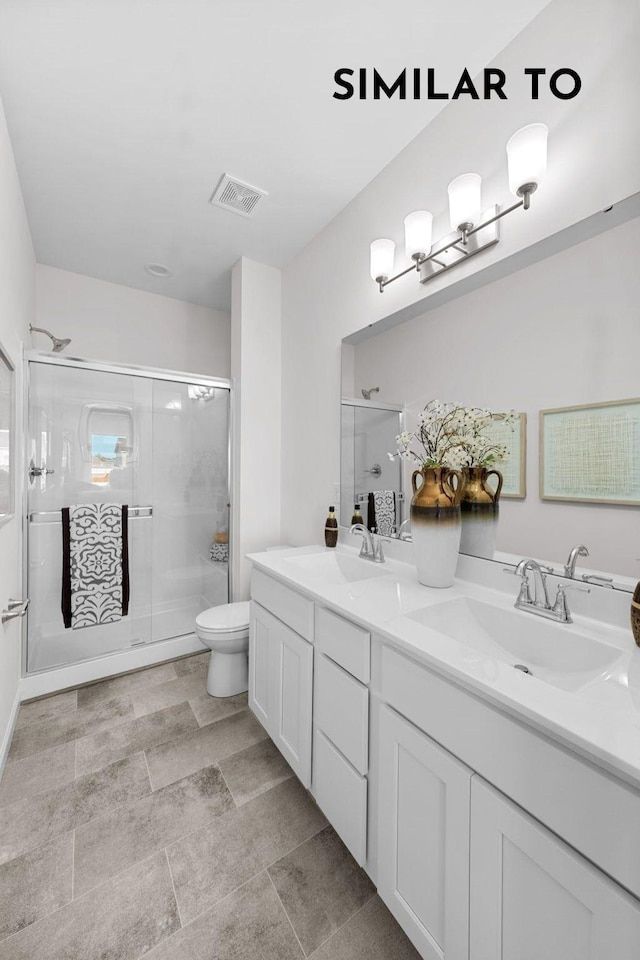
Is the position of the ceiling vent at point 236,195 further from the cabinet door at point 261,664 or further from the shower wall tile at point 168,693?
the shower wall tile at point 168,693

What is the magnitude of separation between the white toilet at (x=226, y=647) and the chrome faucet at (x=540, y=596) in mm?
1380

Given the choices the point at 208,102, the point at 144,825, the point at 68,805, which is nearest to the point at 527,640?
the point at 144,825

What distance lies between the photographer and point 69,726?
1.86m

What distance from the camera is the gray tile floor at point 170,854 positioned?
102 centimetres

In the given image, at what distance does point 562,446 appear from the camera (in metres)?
1.12

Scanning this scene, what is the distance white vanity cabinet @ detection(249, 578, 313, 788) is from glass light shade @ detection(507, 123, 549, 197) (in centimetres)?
156

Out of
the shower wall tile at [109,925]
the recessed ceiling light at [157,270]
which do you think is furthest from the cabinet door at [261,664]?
the recessed ceiling light at [157,270]

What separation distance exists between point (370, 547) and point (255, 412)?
4.20 ft

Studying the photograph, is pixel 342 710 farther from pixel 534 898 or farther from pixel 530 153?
pixel 530 153

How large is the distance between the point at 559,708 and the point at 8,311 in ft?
7.58

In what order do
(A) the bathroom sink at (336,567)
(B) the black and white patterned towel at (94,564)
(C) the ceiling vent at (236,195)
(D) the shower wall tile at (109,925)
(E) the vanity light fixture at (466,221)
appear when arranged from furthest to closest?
(B) the black and white patterned towel at (94,564)
(C) the ceiling vent at (236,195)
(A) the bathroom sink at (336,567)
(E) the vanity light fixture at (466,221)
(D) the shower wall tile at (109,925)

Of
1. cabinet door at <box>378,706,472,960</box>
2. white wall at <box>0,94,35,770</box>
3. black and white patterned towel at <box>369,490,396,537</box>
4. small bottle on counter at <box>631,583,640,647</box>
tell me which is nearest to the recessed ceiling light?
white wall at <box>0,94,35,770</box>

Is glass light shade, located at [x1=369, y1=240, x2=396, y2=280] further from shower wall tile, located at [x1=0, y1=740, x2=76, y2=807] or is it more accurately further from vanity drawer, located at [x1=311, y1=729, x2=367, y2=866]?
shower wall tile, located at [x1=0, y1=740, x2=76, y2=807]

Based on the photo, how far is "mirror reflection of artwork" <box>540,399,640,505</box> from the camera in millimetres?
993
